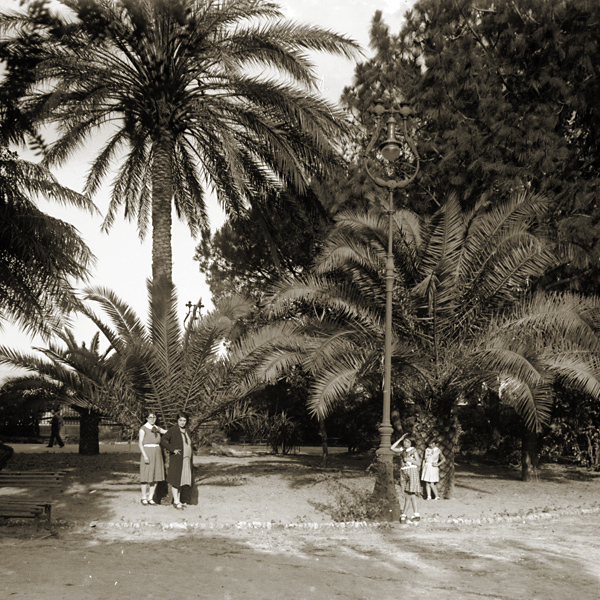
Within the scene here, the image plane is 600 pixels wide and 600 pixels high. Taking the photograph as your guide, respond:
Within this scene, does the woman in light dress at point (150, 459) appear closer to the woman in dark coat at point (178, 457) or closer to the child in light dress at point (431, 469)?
the woman in dark coat at point (178, 457)

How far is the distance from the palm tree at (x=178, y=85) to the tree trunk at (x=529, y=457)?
27.7 feet

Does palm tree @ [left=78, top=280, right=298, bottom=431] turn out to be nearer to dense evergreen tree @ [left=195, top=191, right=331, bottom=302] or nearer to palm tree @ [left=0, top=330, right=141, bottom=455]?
palm tree @ [left=0, top=330, right=141, bottom=455]

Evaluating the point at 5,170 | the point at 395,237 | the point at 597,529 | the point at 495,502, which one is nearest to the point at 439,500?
the point at 495,502

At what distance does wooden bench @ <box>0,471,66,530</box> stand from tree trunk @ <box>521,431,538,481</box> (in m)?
11.4

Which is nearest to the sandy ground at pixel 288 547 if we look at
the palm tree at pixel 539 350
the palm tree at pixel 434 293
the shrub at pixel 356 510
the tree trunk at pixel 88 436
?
the shrub at pixel 356 510

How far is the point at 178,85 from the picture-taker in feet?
48.1

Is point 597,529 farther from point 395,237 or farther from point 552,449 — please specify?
point 552,449

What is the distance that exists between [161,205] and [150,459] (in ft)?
17.5

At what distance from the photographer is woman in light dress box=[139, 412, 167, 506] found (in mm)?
11680

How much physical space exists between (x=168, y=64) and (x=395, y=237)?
5.45 metres

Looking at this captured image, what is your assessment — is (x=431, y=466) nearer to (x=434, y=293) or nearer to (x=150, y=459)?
(x=434, y=293)

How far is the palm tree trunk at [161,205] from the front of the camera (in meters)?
14.8

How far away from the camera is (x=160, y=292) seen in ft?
43.3

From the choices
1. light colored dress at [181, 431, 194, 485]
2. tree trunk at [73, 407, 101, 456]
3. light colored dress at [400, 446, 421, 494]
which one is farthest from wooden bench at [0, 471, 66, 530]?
tree trunk at [73, 407, 101, 456]
